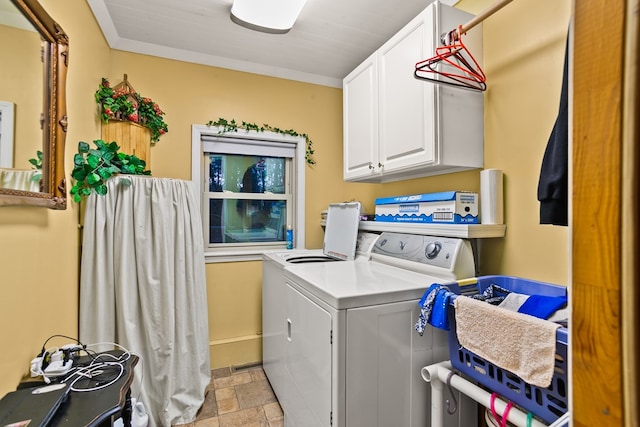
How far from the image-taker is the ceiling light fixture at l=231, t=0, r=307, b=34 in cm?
179

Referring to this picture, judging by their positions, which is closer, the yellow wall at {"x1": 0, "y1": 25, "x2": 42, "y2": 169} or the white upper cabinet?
the yellow wall at {"x1": 0, "y1": 25, "x2": 42, "y2": 169}

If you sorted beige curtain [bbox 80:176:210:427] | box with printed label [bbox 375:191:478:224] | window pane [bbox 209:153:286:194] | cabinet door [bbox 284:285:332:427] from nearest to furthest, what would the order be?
cabinet door [bbox 284:285:332:427] → box with printed label [bbox 375:191:478:224] → beige curtain [bbox 80:176:210:427] → window pane [bbox 209:153:286:194]

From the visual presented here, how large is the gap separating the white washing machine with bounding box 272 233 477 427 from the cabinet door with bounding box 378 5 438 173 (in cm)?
51

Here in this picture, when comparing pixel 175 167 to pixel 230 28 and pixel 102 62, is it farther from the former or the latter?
pixel 230 28

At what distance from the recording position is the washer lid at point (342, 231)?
6.98ft

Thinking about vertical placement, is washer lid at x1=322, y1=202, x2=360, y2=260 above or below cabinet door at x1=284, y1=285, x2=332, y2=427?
above

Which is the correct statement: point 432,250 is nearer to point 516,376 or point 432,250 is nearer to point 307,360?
point 516,376

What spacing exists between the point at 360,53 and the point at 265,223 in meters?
1.71

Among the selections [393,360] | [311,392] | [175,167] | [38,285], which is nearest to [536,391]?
[393,360]

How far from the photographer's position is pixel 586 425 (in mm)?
404

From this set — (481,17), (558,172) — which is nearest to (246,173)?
(481,17)

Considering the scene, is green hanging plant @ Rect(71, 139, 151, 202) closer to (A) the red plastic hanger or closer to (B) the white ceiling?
(B) the white ceiling

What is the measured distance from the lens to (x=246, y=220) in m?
2.76

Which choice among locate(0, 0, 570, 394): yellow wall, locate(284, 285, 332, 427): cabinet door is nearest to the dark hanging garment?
locate(0, 0, 570, 394): yellow wall
